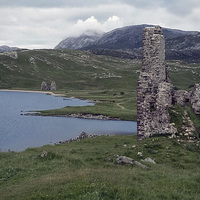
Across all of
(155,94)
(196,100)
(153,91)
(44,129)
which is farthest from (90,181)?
(44,129)

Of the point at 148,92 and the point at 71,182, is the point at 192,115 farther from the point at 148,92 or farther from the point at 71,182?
the point at 71,182

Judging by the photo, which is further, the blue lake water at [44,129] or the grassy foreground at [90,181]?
the blue lake water at [44,129]

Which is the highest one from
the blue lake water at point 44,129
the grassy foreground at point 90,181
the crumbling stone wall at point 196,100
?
the crumbling stone wall at point 196,100

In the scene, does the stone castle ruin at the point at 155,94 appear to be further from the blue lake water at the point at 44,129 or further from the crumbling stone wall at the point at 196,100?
the blue lake water at the point at 44,129

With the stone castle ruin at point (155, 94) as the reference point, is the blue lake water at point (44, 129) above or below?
below

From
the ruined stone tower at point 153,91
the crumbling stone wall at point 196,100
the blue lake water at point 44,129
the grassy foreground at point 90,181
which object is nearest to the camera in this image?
the grassy foreground at point 90,181

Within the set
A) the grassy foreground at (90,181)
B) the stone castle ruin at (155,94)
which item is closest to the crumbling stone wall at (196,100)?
the stone castle ruin at (155,94)

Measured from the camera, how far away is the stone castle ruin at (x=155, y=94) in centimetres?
4003

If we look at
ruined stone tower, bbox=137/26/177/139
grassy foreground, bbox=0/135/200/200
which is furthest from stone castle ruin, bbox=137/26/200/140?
grassy foreground, bbox=0/135/200/200

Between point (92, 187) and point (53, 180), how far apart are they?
10.7ft

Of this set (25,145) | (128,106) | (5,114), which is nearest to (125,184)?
(25,145)

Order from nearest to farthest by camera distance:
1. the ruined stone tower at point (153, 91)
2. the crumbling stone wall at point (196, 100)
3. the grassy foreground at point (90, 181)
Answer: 1. the grassy foreground at point (90, 181)
2. the ruined stone tower at point (153, 91)
3. the crumbling stone wall at point (196, 100)

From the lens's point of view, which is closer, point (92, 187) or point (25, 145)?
point (92, 187)

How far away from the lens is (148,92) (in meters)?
41.8
